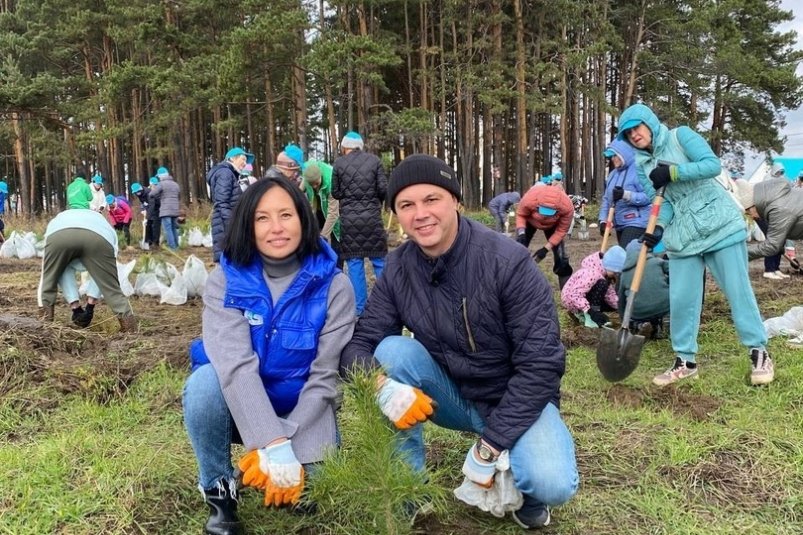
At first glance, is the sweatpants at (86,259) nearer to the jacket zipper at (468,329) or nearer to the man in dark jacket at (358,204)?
the man in dark jacket at (358,204)

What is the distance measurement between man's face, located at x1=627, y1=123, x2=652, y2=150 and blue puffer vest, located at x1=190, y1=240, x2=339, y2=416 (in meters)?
2.22

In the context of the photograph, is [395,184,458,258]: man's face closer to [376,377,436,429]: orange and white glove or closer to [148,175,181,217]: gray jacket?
[376,377,436,429]: orange and white glove

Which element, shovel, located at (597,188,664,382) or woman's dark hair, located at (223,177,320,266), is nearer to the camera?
woman's dark hair, located at (223,177,320,266)

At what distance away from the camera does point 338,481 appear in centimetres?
154

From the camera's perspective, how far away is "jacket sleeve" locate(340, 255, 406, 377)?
189 centimetres

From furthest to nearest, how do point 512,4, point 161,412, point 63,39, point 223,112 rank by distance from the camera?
→ point 223,112 < point 63,39 < point 512,4 < point 161,412

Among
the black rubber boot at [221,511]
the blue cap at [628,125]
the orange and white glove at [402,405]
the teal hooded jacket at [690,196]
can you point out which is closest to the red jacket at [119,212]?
the blue cap at [628,125]

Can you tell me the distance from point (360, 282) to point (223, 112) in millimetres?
26783

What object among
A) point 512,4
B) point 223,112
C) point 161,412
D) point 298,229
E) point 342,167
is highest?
point 512,4

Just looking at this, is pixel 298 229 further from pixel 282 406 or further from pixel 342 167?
pixel 342 167

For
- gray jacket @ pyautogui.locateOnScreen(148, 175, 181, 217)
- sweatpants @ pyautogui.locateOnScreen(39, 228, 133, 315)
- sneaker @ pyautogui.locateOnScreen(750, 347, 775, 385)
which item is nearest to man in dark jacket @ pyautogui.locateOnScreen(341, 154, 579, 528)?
sneaker @ pyautogui.locateOnScreen(750, 347, 775, 385)

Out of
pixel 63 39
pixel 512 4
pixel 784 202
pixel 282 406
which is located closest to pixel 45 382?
pixel 282 406

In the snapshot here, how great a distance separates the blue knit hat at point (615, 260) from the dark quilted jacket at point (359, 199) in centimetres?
182

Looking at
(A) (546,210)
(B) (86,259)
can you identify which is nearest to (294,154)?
(B) (86,259)
